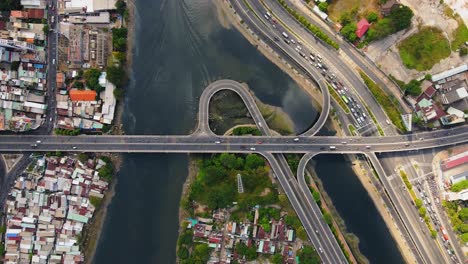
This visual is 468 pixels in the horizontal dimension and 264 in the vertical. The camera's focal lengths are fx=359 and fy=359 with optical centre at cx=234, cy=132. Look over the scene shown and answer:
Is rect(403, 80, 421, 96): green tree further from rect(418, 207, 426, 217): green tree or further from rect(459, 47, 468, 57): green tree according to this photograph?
rect(418, 207, 426, 217): green tree

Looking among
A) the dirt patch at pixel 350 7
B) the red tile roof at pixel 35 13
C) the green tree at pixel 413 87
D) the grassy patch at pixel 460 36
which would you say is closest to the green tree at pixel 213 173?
the dirt patch at pixel 350 7

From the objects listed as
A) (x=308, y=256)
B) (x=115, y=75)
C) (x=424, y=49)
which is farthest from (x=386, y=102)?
(x=115, y=75)

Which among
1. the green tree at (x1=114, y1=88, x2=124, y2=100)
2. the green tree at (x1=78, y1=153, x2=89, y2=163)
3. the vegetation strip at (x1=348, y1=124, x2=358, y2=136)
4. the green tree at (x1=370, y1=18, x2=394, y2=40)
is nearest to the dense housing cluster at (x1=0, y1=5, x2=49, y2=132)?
the green tree at (x1=78, y1=153, x2=89, y2=163)

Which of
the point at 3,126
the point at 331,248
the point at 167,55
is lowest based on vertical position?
the point at 331,248

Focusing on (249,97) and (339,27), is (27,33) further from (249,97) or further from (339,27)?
(339,27)

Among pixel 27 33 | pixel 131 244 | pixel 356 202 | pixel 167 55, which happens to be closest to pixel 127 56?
pixel 167 55

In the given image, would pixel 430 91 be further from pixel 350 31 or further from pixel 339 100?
pixel 350 31
